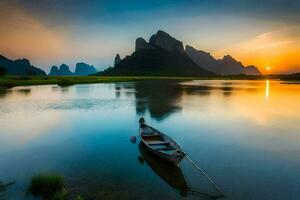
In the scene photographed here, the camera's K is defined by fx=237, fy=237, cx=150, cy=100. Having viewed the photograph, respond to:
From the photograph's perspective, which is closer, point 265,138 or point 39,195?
point 39,195

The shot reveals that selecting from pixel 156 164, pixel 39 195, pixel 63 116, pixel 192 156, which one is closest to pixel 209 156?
pixel 192 156

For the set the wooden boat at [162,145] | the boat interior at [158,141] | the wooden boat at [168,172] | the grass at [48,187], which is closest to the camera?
the grass at [48,187]

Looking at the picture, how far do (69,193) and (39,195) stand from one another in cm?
145

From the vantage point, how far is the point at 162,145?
732 inches

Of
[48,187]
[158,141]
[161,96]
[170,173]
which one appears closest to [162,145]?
[158,141]

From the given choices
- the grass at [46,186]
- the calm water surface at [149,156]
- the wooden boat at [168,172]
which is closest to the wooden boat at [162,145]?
the wooden boat at [168,172]

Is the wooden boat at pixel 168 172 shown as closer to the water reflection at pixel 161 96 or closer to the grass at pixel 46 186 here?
the grass at pixel 46 186

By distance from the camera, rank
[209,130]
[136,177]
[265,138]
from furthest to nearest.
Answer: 1. [209,130]
2. [265,138]
3. [136,177]

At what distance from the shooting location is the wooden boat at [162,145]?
15.0 metres

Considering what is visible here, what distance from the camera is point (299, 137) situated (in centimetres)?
2441

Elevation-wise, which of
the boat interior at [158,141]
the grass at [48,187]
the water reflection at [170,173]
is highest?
the boat interior at [158,141]

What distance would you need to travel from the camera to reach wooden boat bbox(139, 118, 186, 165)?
591 inches

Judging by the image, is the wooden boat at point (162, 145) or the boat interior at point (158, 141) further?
the boat interior at point (158, 141)

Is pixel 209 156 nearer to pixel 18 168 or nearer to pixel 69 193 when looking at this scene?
pixel 69 193
